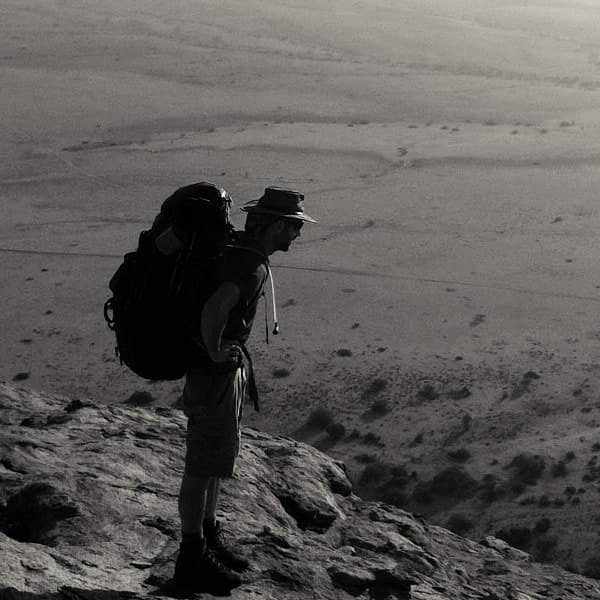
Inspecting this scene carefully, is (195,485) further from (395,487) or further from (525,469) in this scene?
(525,469)

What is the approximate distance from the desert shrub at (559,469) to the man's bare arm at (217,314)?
1000 centimetres

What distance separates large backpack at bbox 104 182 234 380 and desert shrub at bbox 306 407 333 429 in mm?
11328

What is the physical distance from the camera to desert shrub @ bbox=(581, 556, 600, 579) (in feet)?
37.8

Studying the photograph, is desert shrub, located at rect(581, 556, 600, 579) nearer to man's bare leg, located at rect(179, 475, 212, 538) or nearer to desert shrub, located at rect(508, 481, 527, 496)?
desert shrub, located at rect(508, 481, 527, 496)

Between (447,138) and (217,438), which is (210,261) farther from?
(447,138)

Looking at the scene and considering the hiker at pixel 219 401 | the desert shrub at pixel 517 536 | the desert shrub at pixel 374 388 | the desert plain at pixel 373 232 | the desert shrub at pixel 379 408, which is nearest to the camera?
the hiker at pixel 219 401

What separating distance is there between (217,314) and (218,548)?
1371 millimetres

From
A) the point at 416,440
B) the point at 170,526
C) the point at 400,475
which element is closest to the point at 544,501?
the point at 400,475

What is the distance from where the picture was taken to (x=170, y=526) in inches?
232

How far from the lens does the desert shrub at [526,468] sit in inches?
547

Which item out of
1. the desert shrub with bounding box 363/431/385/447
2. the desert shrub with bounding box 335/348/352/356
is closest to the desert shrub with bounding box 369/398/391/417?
the desert shrub with bounding box 363/431/385/447

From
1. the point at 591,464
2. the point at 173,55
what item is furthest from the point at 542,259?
the point at 173,55

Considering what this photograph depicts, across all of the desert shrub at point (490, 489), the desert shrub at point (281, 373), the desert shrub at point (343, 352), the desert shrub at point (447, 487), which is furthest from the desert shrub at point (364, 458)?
the desert shrub at point (343, 352)

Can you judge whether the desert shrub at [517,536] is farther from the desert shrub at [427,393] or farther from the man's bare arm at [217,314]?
the man's bare arm at [217,314]
